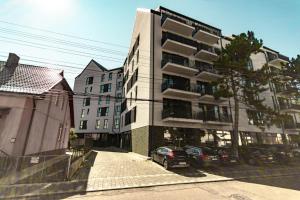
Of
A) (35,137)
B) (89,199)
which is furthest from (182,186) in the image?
(35,137)

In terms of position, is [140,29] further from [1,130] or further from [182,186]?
[182,186]

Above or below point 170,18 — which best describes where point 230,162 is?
below

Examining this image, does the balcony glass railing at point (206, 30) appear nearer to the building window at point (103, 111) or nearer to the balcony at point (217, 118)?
the balcony at point (217, 118)

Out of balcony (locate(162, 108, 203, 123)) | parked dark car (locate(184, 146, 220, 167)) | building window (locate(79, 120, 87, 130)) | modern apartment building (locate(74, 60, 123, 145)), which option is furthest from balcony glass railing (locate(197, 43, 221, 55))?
building window (locate(79, 120, 87, 130))

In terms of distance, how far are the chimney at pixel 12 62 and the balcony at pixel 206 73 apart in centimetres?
→ 2026

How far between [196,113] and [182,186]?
45.8 feet

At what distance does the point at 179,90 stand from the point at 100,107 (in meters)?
27.1

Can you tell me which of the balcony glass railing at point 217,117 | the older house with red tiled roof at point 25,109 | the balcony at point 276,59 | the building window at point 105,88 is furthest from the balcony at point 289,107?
the building window at point 105,88

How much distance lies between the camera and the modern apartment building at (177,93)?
19297 millimetres

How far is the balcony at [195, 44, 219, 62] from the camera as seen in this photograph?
23.8 metres

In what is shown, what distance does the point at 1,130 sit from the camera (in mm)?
9617

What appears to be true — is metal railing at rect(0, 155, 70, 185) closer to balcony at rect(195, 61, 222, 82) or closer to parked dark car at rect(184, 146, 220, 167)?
parked dark car at rect(184, 146, 220, 167)

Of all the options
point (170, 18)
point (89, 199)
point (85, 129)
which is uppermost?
point (170, 18)

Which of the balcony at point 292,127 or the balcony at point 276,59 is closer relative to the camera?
the balcony at point 292,127
